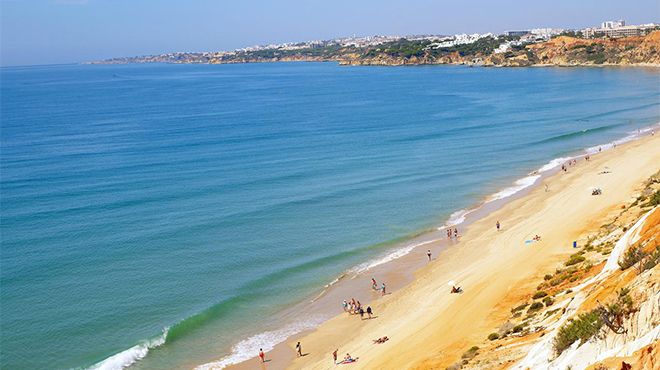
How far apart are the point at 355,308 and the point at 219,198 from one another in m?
20.4

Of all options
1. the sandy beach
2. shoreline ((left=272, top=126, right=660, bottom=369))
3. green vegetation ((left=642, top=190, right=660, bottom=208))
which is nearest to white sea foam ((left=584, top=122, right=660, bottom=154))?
the sandy beach

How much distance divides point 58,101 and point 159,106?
27345 mm

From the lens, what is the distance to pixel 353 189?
47000 millimetres

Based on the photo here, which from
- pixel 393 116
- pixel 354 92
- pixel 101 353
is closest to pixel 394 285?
pixel 101 353

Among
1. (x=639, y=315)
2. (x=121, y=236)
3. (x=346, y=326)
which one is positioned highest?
(x=639, y=315)

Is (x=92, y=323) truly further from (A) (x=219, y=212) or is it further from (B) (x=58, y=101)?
(B) (x=58, y=101)

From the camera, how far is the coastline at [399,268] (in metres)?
24.7

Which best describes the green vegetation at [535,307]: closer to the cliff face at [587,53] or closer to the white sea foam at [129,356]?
the white sea foam at [129,356]

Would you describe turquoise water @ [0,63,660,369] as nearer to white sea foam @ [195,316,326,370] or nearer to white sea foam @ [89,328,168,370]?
white sea foam @ [89,328,168,370]

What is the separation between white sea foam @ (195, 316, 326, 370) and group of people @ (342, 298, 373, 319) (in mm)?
1333

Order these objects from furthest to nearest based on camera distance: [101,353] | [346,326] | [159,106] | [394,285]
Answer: [159,106]
[394,285]
[346,326]
[101,353]

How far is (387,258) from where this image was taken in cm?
3397

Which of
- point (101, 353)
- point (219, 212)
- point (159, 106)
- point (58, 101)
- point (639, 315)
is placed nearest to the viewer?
point (639, 315)

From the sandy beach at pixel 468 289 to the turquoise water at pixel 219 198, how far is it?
354 cm
